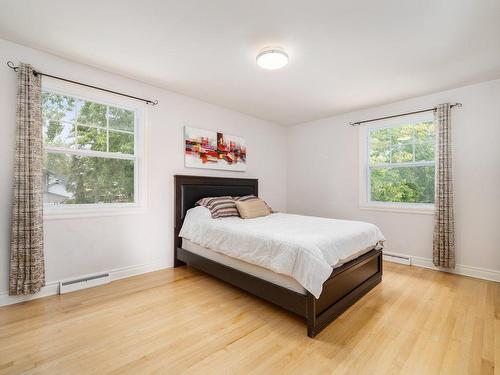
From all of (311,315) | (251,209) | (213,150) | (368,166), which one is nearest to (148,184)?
(213,150)

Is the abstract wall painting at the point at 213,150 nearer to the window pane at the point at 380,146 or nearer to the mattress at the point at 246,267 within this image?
the mattress at the point at 246,267

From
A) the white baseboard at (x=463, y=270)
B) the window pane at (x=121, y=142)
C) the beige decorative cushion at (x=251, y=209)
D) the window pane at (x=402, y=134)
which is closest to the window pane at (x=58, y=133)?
the window pane at (x=121, y=142)

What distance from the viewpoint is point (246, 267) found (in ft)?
7.88

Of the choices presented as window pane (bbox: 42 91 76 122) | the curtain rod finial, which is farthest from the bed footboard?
the curtain rod finial

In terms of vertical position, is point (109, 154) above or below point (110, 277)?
above

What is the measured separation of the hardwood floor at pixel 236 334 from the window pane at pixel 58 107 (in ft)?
6.16

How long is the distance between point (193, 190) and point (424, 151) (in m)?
3.40

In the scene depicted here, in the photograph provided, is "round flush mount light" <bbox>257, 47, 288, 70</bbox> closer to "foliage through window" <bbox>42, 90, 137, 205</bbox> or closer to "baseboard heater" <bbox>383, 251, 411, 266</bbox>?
"foliage through window" <bbox>42, 90, 137, 205</bbox>

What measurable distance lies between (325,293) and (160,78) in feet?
9.79

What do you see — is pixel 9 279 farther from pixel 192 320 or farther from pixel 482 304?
pixel 482 304

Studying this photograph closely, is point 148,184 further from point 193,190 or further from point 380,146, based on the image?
point 380,146

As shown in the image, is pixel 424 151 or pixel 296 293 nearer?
pixel 296 293

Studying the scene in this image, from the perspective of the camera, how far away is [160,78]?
3.03m

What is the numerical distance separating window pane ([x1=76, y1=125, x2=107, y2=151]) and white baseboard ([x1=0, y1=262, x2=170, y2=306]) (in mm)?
1457
